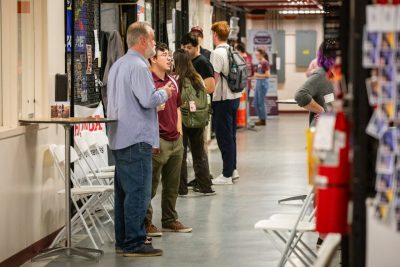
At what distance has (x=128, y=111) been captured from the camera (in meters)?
6.27

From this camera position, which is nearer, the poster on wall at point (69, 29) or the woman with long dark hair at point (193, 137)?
the poster on wall at point (69, 29)

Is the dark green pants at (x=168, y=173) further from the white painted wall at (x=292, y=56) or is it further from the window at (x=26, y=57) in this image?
the white painted wall at (x=292, y=56)

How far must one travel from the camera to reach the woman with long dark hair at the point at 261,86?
19250 millimetres

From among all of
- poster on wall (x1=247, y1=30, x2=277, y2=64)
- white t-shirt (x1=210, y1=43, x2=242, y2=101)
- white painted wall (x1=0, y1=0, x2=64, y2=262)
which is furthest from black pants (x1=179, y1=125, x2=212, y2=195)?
poster on wall (x1=247, y1=30, x2=277, y2=64)

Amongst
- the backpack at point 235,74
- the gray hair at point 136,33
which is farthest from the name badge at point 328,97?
the backpack at point 235,74

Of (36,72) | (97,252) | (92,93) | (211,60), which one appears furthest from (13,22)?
(211,60)

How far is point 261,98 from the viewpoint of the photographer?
1939 cm

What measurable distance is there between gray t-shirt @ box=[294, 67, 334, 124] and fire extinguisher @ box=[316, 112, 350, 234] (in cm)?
373

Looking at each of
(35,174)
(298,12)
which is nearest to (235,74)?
(35,174)

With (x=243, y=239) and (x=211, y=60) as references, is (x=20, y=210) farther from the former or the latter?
(x=211, y=60)

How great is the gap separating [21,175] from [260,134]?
36.0 feet

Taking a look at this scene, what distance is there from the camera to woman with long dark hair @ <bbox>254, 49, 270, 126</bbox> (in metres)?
19.2

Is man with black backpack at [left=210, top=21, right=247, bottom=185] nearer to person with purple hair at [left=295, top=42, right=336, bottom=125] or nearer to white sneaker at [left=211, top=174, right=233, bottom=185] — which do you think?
white sneaker at [left=211, top=174, right=233, bottom=185]

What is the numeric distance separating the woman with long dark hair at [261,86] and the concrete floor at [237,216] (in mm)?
4680
